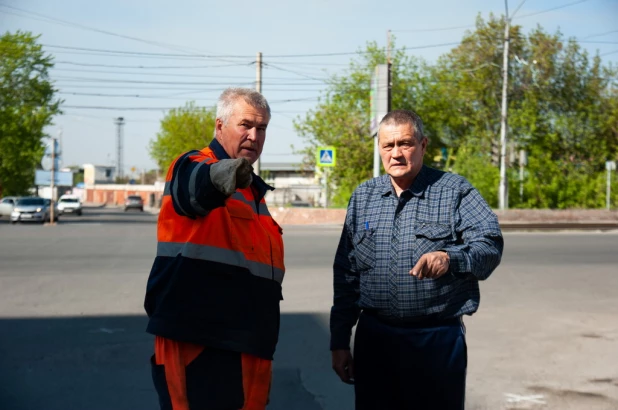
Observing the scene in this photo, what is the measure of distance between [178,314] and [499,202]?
35.2 m

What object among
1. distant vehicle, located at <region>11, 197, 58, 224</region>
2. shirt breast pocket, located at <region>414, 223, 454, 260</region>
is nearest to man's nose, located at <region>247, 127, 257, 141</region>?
shirt breast pocket, located at <region>414, 223, 454, 260</region>

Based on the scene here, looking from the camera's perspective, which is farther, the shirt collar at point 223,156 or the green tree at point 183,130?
the green tree at point 183,130

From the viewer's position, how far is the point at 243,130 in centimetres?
313

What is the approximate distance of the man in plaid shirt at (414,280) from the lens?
3.39 metres

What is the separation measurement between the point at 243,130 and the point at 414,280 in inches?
37.5

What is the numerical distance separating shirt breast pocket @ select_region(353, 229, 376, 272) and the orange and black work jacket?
0.64 m

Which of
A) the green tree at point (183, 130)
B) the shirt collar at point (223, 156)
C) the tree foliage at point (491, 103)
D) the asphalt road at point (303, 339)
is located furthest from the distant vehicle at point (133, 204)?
the shirt collar at point (223, 156)

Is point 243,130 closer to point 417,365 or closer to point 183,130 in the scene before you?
point 417,365

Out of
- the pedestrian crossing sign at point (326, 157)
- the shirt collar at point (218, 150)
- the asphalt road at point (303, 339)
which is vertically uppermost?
the pedestrian crossing sign at point (326, 157)

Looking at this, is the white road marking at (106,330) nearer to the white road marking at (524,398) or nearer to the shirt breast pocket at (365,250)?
the white road marking at (524,398)

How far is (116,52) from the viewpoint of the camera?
141ft

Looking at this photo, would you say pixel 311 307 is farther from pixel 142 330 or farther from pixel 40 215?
pixel 40 215

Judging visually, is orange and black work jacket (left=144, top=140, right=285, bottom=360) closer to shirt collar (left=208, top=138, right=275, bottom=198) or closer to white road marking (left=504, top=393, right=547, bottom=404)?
shirt collar (left=208, top=138, right=275, bottom=198)

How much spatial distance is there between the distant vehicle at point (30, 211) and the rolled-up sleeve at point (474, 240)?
123ft
